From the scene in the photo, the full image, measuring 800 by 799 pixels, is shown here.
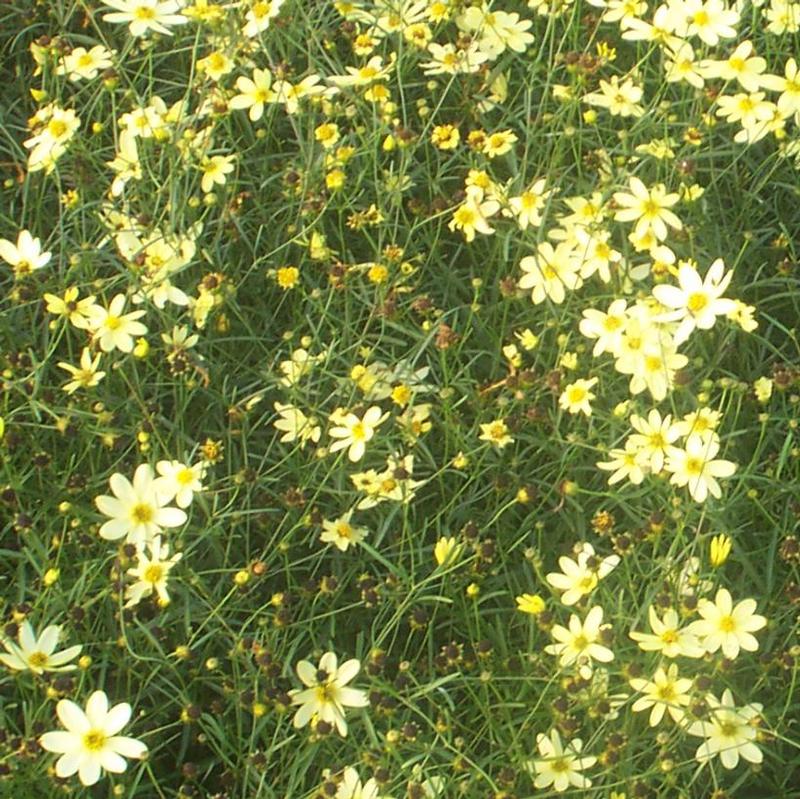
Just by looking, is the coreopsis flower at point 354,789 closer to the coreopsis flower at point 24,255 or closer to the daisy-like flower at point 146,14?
the coreopsis flower at point 24,255

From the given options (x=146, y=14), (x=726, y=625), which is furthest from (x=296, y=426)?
(x=146, y=14)

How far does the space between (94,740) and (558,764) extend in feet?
2.01

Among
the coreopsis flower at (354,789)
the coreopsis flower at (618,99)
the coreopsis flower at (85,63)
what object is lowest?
the coreopsis flower at (354,789)

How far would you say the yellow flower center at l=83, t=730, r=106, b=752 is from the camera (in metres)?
1.91

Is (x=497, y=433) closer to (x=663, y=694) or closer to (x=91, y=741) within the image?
(x=663, y=694)

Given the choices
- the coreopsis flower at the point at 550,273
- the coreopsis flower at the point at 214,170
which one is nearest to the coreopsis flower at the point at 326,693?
the coreopsis flower at the point at 550,273

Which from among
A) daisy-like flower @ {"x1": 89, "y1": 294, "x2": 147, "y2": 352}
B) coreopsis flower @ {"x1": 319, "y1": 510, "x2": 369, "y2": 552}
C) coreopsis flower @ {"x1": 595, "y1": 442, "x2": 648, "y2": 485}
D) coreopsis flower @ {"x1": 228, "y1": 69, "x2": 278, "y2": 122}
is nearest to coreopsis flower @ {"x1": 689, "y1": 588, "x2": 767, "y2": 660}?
coreopsis flower @ {"x1": 595, "y1": 442, "x2": 648, "y2": 485}

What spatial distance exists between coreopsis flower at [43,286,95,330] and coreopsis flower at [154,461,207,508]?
32cm

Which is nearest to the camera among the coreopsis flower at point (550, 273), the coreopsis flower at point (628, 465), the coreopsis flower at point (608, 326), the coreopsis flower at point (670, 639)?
the coreopsis flower at point (670, 639)

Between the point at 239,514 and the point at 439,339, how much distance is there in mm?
411

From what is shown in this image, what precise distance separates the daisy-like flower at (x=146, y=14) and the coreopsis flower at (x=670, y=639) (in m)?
1.38

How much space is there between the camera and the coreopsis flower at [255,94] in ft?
8.73

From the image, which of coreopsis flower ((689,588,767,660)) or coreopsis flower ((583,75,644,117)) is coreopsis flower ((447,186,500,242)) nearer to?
coreopsis flower ((583,75,644,117))

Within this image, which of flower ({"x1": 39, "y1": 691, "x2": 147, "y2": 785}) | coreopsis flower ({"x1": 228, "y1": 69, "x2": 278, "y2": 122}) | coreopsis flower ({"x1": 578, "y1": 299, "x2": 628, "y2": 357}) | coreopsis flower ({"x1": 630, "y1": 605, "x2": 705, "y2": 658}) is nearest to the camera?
flower ({"x1": 39, "y1": 691, "x2": 147, "y2": 785})
